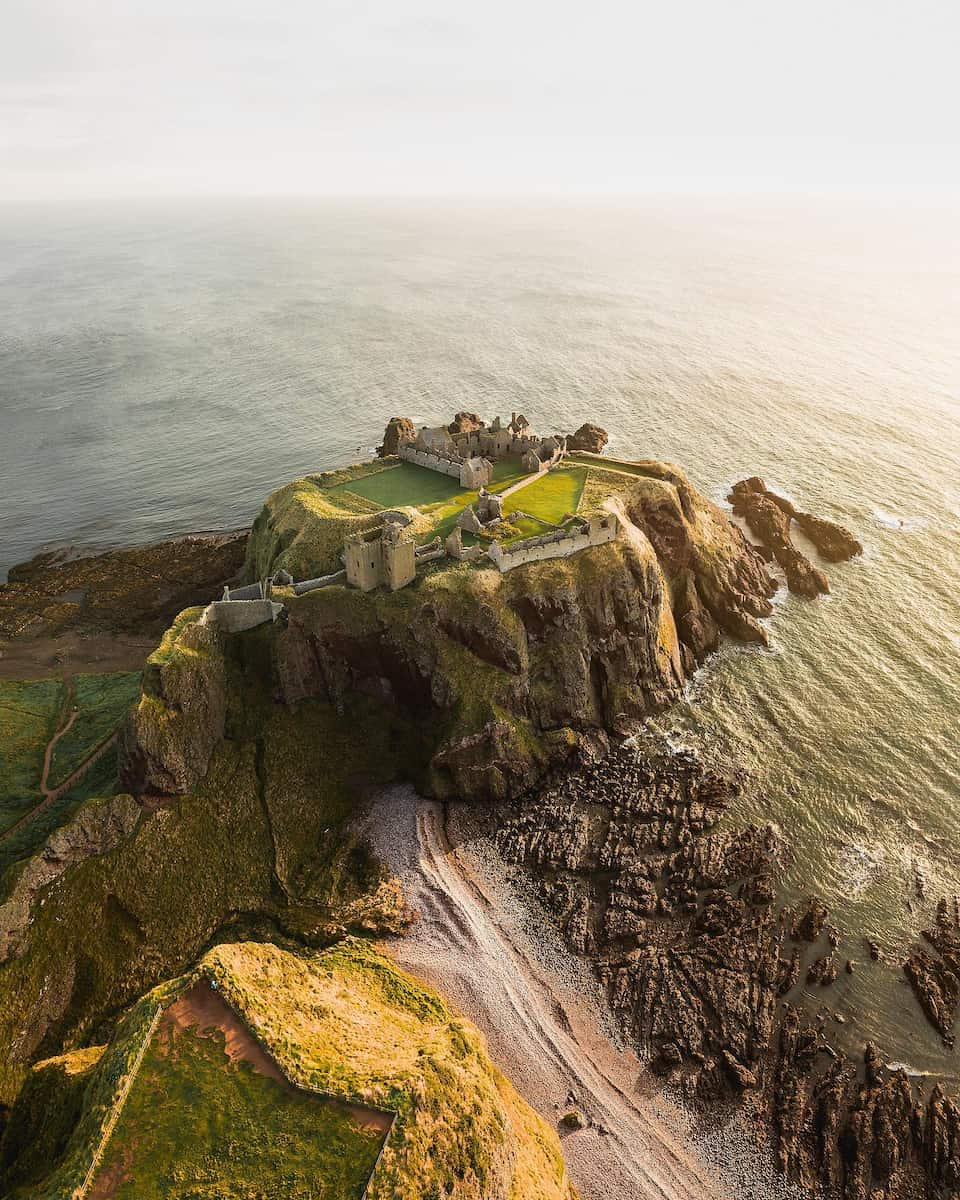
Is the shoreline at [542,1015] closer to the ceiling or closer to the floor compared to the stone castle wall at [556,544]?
closer to the floor

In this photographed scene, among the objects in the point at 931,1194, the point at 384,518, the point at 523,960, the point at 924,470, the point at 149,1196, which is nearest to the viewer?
the point at 149,1196

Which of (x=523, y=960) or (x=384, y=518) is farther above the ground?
(x=384, y=518)

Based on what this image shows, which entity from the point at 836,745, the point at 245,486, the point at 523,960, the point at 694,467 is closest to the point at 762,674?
the point at 836,745

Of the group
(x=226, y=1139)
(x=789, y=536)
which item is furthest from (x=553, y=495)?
(x=226, y=1139)

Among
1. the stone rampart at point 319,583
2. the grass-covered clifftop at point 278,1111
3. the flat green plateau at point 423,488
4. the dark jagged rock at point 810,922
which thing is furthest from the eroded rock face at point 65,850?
the dark jagged rock at point 810,922

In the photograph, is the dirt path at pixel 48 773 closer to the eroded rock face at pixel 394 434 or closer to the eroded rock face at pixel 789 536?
the eroded rock face at pixel 394 434

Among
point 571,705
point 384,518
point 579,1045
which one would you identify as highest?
point 384,518

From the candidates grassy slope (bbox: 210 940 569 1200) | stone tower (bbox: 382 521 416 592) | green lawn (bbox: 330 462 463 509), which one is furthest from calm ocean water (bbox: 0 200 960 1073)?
green lawn (bbox: 330 462 463 509)

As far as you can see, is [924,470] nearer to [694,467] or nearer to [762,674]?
[694,467]
